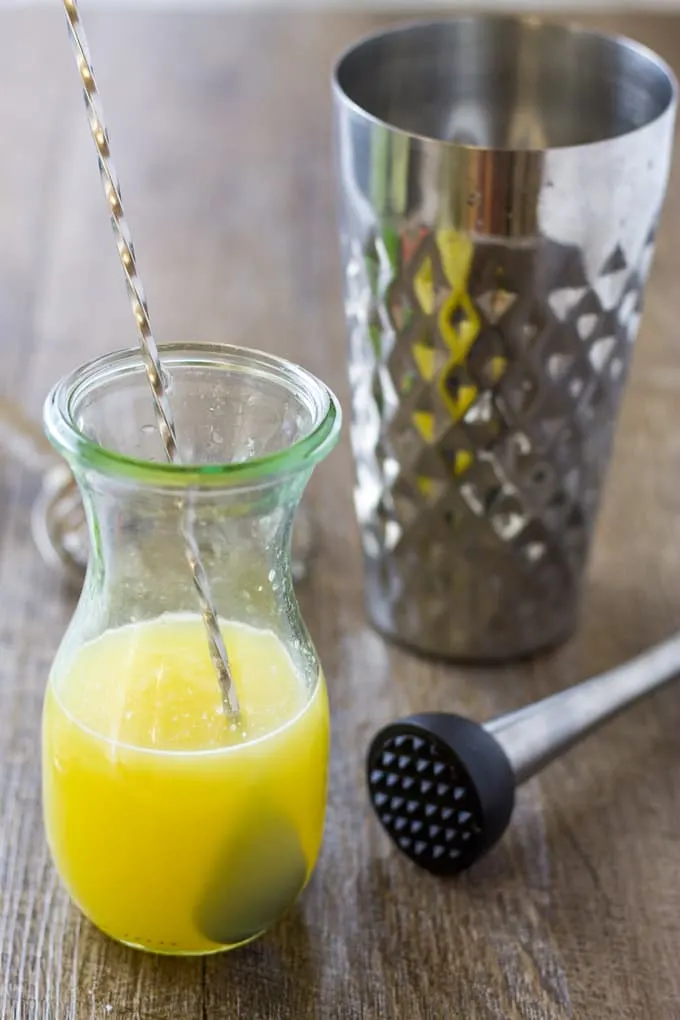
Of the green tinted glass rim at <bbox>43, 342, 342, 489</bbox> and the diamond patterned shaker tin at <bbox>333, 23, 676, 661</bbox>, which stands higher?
the green tinted glass rim at <bbox>43, 342, 342, 489</bbox>

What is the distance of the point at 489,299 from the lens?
634 mm

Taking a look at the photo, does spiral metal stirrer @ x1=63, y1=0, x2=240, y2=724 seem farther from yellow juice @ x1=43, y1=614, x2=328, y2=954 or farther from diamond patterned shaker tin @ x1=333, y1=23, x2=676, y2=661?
diamond patterned shaker tin @ x1=333, y1=23, x2=676, y2=661

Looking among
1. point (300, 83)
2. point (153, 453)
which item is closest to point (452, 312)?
point (153, 453)

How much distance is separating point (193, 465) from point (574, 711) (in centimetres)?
25

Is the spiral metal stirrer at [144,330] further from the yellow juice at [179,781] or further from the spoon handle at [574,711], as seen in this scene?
the spoon handle at [574,711]

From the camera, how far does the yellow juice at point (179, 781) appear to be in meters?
0.51

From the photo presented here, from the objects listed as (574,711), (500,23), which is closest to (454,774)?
(574,711)

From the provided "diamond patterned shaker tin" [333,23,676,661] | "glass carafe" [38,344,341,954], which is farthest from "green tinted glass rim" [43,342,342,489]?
"diamond patterned shaker tin" [333,23,676,661]

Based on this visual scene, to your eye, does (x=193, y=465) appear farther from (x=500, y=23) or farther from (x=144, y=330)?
(x=500, y=23)

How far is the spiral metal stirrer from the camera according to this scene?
18.4 inches

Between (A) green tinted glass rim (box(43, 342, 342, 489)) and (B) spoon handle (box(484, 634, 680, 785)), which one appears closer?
(A) green tinted glass rim (box(43, 342, 342, 489))

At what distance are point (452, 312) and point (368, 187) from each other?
63 mm

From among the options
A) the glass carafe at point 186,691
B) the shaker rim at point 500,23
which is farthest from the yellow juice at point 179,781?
the shaker rim at point 500,23

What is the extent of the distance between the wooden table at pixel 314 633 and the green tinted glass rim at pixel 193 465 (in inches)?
7.5
